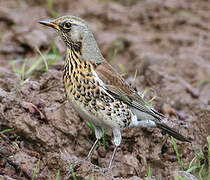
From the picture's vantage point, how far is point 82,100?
5191 millimetres

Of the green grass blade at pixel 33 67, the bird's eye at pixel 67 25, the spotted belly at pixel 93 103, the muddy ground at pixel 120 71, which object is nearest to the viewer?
the spotted belly at pixel 93 103

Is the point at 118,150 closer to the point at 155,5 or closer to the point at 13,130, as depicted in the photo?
the point at 13,130

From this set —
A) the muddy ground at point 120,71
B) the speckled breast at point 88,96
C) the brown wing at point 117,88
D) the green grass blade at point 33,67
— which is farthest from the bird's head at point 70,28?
the green grass blade at point 33,67

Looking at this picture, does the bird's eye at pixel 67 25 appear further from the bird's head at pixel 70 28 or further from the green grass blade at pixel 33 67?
the green grass blade at pixel 33 67

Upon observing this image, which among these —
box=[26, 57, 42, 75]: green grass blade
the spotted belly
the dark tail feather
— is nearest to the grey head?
the spotted belly

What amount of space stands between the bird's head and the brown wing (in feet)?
1.59

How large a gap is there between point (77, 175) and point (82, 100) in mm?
939

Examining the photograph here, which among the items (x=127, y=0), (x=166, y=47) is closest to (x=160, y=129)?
(x=166, y=47)

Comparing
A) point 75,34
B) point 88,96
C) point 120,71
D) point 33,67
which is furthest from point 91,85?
point 120,71

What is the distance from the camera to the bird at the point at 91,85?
17.1 feet

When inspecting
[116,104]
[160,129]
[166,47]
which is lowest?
[166,47]

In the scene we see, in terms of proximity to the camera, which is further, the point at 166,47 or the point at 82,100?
the point at 166,47

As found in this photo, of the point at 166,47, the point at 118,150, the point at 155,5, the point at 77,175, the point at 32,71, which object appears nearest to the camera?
the point at 77,175

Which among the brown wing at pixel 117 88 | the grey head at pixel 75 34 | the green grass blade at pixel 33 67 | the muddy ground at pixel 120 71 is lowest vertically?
the muddy ground at pixel 120 71
